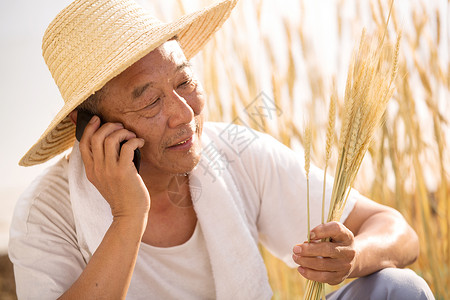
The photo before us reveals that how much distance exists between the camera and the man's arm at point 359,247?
1370 mm

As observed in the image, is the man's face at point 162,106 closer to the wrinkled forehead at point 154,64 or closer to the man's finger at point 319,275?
the wrinkled forehead at point 154,64

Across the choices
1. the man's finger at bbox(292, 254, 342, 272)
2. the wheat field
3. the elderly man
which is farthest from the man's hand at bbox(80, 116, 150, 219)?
the wheat field

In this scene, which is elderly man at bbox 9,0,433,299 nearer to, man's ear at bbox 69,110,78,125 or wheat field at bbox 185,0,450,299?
man's ear at bbox 69,110,78,125

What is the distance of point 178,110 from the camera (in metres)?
1.64

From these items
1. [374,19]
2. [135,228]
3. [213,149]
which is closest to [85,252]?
[135,228]

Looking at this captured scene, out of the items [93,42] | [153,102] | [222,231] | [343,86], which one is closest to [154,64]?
[153,102]

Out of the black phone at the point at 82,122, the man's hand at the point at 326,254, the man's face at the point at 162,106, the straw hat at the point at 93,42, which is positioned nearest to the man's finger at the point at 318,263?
the man's hand at the point at 326,254

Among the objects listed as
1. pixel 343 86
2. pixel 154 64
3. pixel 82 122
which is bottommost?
pixel 343 86

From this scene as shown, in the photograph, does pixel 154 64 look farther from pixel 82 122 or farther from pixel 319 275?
pixel 319 275

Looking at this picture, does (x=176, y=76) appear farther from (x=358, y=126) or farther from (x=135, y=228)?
(x=358, y=126)

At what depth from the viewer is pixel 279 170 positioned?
201cm

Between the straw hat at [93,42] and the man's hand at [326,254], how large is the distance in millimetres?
702

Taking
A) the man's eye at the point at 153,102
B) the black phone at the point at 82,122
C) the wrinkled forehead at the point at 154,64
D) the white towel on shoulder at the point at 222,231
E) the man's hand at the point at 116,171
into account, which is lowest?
the white towel on shoulder at the point at 222,231

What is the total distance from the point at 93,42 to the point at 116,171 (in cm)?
42
